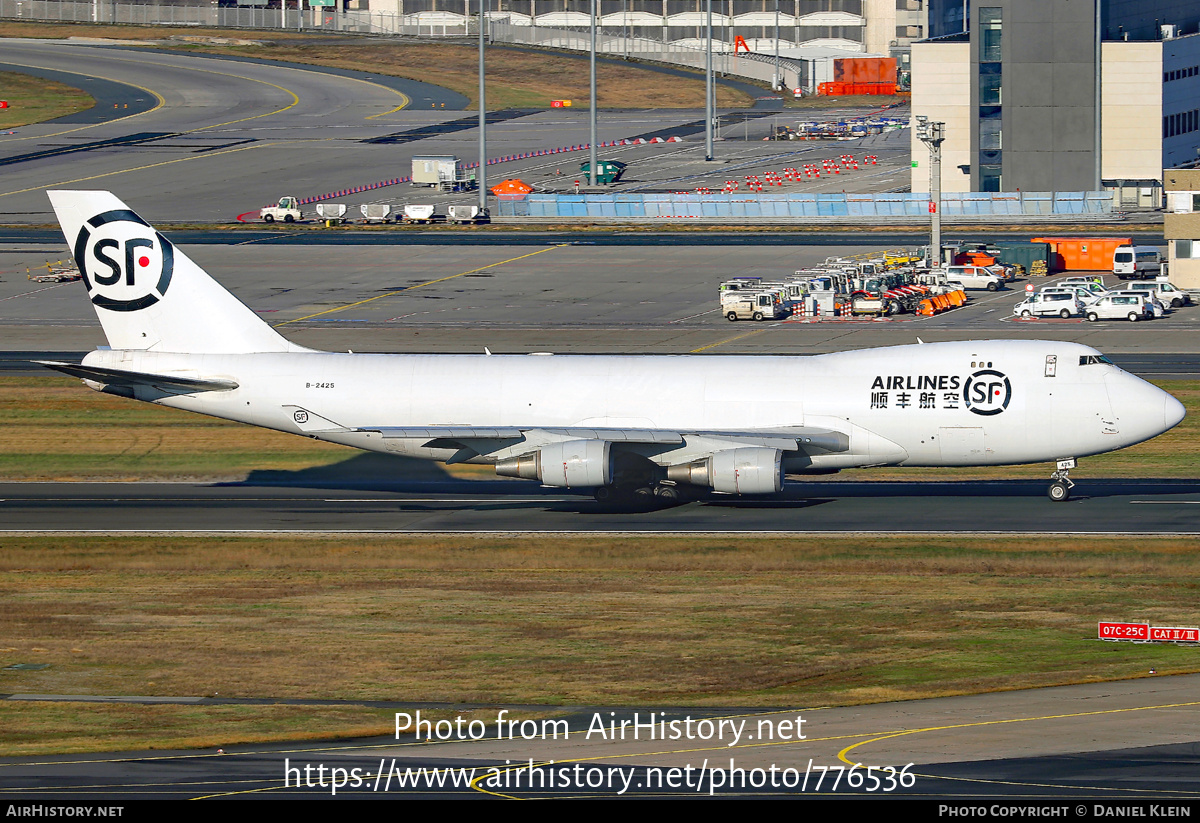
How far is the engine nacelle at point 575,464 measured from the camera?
5303cm

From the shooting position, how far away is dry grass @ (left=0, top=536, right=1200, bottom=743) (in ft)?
→ 119

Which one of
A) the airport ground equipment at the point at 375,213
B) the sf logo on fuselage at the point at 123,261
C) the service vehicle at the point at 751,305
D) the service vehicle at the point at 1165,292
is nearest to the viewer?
the sf logo on fuselage at the point at 123,261

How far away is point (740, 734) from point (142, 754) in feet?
36.9

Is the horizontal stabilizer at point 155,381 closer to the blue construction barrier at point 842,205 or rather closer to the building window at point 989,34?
A: the blue construction barrier at point 842,205

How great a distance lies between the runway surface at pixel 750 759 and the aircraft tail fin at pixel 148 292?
27.0 meters

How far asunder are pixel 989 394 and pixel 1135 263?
62.0 metres

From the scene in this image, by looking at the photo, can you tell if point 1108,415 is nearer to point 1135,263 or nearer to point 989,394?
point 989,394

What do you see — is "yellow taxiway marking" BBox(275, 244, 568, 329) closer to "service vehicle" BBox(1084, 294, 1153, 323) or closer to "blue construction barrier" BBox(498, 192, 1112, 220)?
"blue construction barrier" BBox(498, 192, 1112, 220)

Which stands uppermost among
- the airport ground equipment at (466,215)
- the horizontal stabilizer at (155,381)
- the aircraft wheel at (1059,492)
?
the airport ground equipment at (466,215)

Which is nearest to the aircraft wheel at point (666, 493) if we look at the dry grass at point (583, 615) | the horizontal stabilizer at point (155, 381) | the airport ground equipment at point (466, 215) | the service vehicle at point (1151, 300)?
the dry grass at point (583, 615)

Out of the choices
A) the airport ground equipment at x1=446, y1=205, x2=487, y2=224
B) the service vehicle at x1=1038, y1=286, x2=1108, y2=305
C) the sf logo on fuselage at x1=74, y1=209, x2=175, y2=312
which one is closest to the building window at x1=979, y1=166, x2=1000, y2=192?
the airport ground equipment at x1=446, y1=205, x2=487, y2=224

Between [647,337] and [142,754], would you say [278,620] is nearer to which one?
[142,754]

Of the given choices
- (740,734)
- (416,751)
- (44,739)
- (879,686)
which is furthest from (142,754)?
(879,686)

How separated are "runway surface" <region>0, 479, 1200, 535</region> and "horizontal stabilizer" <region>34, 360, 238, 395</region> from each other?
4.18 metres
